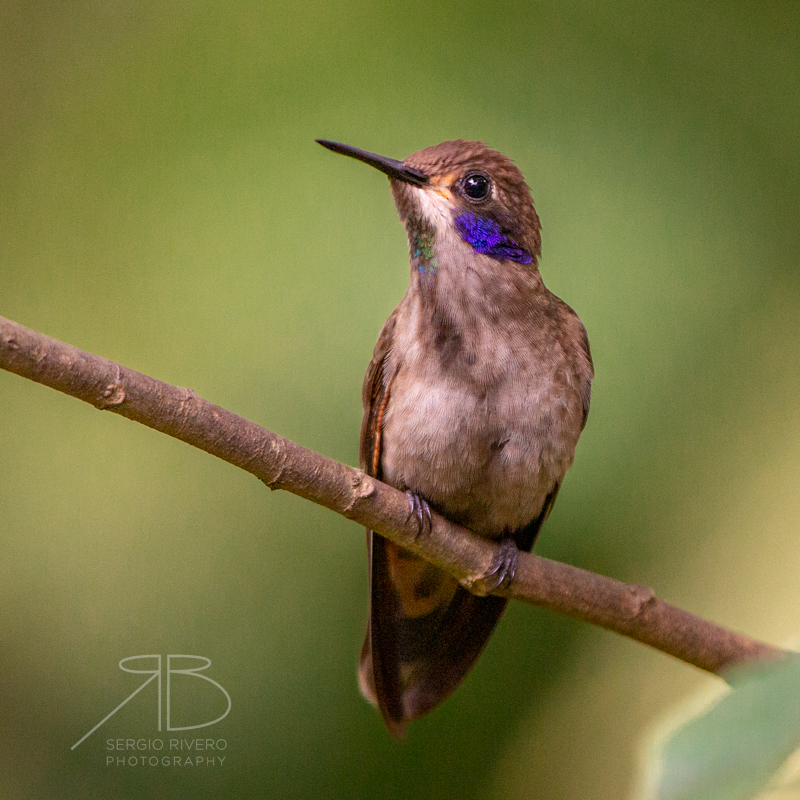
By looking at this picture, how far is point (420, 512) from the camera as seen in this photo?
139cm

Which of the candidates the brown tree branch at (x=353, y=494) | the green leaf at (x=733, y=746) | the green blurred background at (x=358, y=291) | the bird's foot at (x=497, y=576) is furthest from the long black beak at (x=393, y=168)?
the green leaf at (x=733, y=746)

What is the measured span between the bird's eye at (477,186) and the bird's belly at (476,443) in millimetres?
329

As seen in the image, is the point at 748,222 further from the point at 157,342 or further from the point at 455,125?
the point at 157,342

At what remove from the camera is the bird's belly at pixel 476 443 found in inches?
56.1

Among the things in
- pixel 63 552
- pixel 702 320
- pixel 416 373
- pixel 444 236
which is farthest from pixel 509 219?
pixel 63 552

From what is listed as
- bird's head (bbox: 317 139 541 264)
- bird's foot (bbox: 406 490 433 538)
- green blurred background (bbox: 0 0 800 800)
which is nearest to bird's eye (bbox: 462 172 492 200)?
bird's head (bbox: 317 139 541 264)

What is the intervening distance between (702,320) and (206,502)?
1126 mm

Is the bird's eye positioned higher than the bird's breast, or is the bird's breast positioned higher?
the bird's eye

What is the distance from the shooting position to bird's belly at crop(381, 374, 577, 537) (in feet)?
4.68

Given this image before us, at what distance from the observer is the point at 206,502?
1.79 metres

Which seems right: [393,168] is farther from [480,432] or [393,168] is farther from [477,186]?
[480,432]

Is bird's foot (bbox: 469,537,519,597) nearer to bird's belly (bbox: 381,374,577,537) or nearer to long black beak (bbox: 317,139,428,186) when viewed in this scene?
bird's belly (bbox: 381,374,577,537)

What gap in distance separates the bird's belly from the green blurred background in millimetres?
343

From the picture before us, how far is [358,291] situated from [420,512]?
573mm
